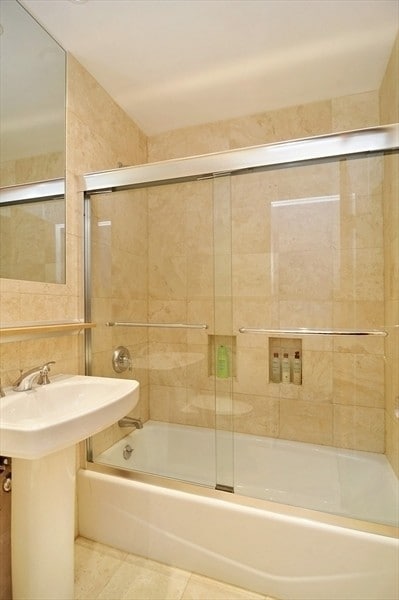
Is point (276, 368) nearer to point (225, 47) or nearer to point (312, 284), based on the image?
→ point (312, 284)

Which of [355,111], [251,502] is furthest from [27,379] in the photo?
[355,111]

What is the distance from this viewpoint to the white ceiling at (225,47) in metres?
1.30

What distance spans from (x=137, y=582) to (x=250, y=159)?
1889mm

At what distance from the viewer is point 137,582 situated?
126cm

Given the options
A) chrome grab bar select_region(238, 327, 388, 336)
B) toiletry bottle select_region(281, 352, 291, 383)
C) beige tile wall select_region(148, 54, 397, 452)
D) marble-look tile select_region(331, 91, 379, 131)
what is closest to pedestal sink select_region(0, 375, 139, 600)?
beige tile wall select_region(148, 54, 397, 452)

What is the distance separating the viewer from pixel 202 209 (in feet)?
5.48

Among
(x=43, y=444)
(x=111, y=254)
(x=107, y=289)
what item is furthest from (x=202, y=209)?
(x=43, y=444)

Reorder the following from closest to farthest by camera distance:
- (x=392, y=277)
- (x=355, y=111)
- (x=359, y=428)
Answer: (x=392, y=277)
(x=359, y=428)
(x=355, y=111)

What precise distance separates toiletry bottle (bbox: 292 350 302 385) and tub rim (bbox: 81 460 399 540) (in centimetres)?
73

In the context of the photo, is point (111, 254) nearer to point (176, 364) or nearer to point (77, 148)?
point (77, 148)

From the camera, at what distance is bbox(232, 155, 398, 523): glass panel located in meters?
1.46

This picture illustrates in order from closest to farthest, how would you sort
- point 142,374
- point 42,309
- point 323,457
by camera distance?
1. point 42,309
2. point 323,457
3. point 142,374

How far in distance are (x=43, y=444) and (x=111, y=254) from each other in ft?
3.85

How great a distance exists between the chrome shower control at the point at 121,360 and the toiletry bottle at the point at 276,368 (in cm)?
88
